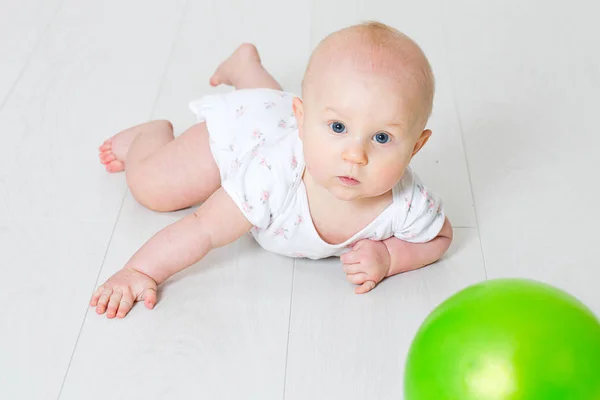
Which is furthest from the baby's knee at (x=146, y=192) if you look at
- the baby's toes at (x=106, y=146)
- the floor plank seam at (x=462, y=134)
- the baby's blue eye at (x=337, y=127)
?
the floor plank seam at (x=462, y=134)

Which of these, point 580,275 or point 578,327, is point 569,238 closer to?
point 580,275

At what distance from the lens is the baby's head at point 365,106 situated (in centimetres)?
108

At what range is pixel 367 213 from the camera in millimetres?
1279

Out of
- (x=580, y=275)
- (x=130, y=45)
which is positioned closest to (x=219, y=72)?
(x=130, y=45)

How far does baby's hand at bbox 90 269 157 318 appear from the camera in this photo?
1.25 meters

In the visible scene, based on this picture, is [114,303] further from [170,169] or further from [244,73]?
[244,73]

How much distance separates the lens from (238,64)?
1.67 meters

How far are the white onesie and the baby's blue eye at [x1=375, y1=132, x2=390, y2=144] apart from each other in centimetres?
17

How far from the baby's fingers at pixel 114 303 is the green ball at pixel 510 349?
1.59 feet

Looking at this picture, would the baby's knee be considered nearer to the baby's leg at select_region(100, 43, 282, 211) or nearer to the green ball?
the baby's leg at select_region(100, 43, 282, 211)

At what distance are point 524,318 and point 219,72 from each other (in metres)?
0.98

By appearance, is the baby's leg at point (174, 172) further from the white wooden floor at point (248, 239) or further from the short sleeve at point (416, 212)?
the short sleeve at point (416, 212)

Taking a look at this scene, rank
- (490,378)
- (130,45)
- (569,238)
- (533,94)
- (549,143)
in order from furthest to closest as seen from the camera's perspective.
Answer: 1. (130,45)
2. (533,94)
3. (549,143)
4. (569,238)
5. (490,378)

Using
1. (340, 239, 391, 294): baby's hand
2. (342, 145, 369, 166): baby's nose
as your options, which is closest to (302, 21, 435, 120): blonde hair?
(342, 145, 369, 166): baby's nose
